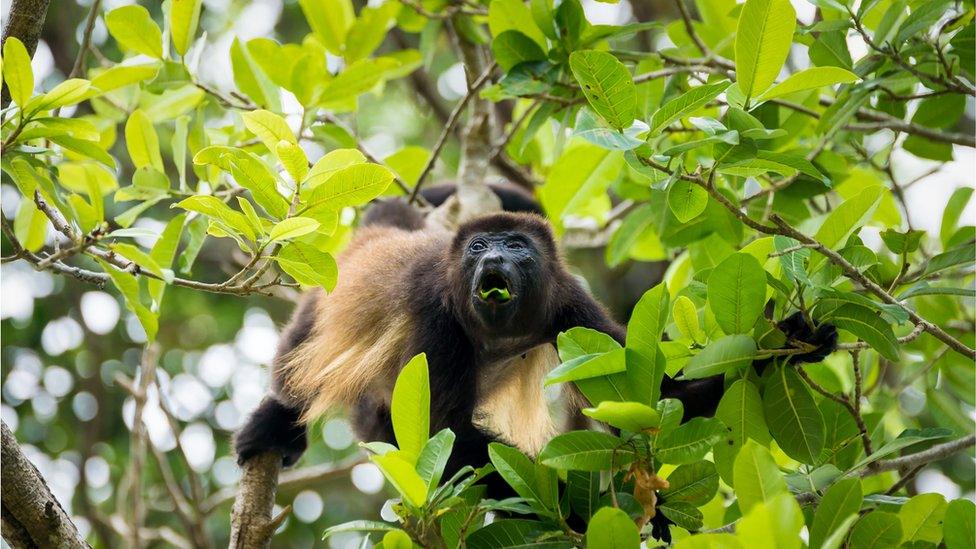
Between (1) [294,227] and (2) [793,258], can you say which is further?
(2) [793,258]

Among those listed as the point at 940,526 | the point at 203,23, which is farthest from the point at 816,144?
the point at 203,23

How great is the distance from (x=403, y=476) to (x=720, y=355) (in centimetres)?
89

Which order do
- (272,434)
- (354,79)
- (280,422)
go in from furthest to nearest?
1. (280,422)
2. (272,434)
3. (354,79)

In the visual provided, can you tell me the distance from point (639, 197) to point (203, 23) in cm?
525

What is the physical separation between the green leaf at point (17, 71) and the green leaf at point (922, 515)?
2.56 metres

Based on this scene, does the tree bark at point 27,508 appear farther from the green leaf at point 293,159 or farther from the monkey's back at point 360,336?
the monkey's back at point 360,336

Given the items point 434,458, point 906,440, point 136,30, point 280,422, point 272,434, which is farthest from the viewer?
point 280,422

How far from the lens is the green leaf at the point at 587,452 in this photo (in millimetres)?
2162

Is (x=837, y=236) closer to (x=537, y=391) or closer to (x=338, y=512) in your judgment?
(x=537, y=391)

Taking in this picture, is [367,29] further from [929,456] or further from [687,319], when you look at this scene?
[929,456]

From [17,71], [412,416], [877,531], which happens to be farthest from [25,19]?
[877,531]

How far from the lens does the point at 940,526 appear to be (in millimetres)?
2338

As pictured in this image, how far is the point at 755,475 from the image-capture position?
185cm

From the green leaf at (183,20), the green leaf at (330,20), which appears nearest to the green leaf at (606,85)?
the green leaf at (183,20)
